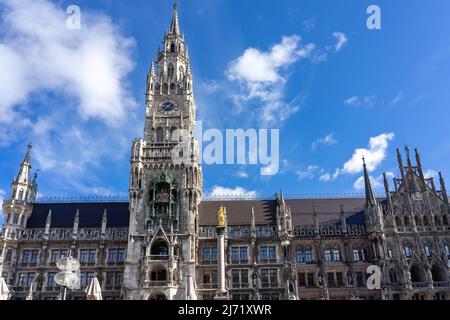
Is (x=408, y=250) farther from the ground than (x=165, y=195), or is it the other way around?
(x=165, y=195)

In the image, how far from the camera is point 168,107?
196 ft

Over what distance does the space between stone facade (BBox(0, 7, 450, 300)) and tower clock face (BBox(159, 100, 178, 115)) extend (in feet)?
9.43

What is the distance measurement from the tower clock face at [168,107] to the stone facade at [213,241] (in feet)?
9.43

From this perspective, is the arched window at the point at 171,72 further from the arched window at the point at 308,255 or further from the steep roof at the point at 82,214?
the arched window at the point at 308,255

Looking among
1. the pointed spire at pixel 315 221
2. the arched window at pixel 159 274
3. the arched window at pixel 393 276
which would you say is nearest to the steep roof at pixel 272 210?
the pointed spire at pixel 315 221

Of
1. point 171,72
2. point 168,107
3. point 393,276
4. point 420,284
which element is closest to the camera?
point 420,284

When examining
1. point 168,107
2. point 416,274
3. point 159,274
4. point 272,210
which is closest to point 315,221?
point 272,210

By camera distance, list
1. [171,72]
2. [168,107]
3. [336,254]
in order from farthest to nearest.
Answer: [171,72]
[168,107]
[336,254]

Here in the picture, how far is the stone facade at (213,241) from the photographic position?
48.4 m

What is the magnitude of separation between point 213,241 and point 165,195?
29.9 ft

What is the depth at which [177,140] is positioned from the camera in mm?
56281

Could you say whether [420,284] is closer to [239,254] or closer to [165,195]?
[239,254]
